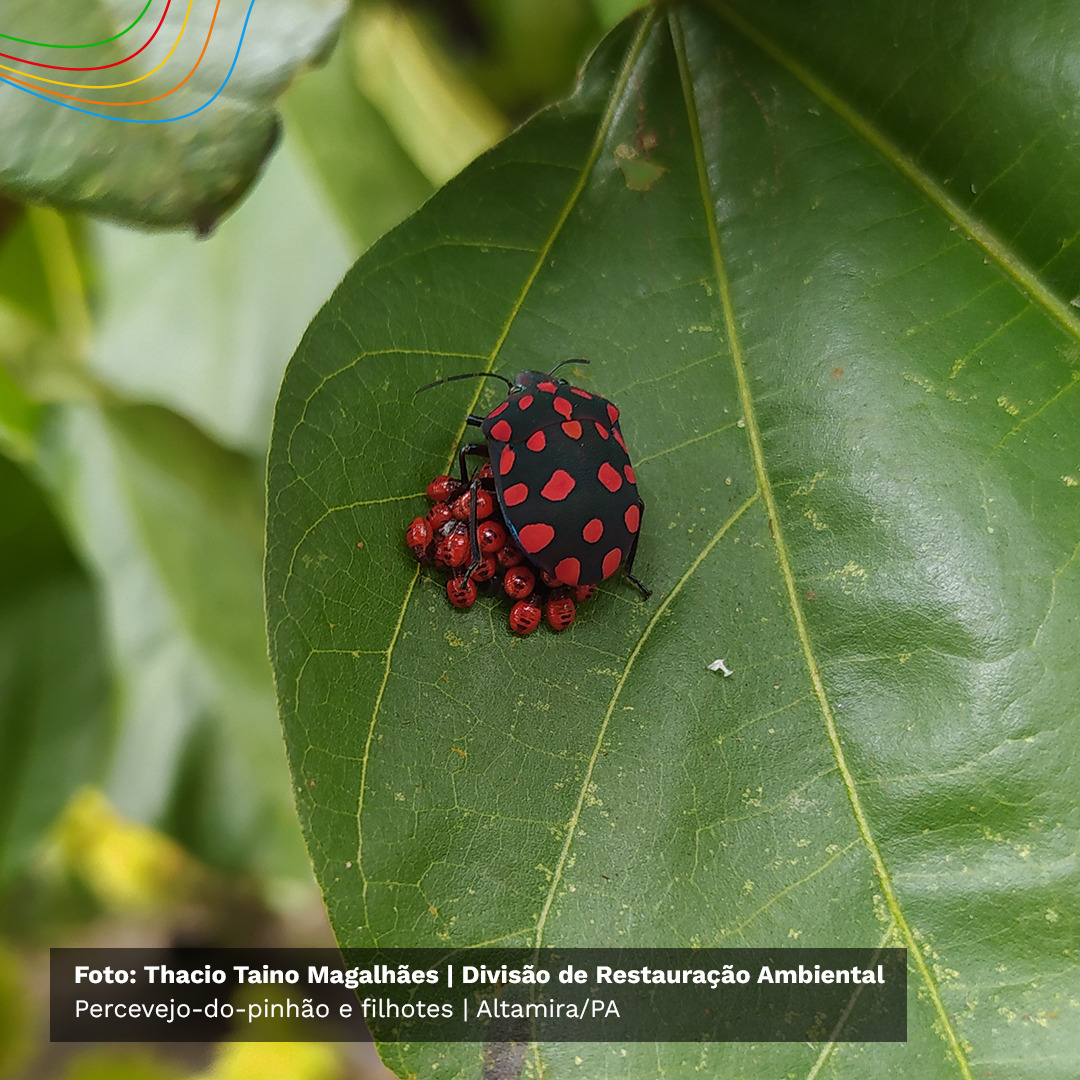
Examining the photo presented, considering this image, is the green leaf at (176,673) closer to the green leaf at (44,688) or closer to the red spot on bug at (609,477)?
the green leaf at (44,688)

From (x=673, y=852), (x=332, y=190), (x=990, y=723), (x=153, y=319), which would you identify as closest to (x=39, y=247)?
(x=153, y=319)

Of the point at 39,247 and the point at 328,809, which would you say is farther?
the point at 39,247

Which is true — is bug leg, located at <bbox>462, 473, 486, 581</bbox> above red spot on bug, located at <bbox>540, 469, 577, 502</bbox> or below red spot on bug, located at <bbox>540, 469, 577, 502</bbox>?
below

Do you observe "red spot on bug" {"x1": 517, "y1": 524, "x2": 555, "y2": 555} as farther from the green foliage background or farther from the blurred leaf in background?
the blurred leaf in background

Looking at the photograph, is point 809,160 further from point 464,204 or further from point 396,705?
point 396,705

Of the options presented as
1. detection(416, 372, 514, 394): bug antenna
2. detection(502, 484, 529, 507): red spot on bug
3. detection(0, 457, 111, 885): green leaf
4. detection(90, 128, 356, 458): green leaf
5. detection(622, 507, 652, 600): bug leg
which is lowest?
detection(0, 457, 111, 885): green leaf

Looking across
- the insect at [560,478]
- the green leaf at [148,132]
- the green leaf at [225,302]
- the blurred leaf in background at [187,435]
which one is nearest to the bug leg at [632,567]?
the insect at [560,478]

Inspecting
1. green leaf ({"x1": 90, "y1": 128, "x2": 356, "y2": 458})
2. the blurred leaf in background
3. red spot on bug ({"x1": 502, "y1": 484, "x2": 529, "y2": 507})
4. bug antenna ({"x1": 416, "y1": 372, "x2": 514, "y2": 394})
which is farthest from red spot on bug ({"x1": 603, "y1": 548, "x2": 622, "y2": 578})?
green leaf ({"x1": 90, "y1": 128, "x2": 356, "y2": 458})
